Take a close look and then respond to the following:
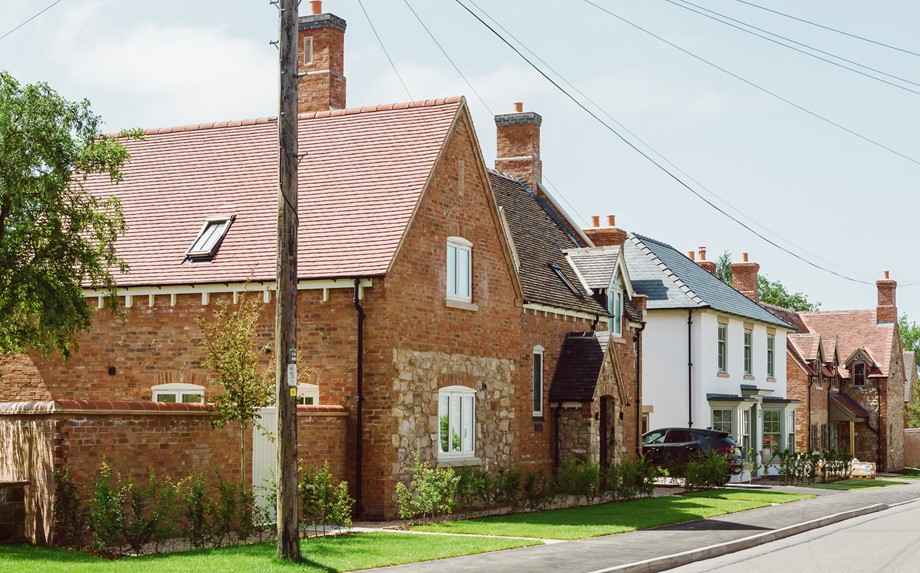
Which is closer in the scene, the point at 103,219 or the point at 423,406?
the point at 103,219

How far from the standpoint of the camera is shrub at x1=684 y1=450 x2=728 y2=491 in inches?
1265

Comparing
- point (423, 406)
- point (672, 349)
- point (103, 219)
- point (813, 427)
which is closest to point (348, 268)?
point (423, 406)

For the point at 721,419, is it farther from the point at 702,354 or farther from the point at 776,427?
the point at 776,427

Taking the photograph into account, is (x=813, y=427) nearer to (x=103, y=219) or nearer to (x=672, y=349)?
(x=672, y=349)

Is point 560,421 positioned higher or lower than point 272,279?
lower

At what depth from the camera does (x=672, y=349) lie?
41.6m

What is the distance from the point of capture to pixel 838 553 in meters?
18.3

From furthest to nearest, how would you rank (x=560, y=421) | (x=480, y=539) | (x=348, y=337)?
1. (x=560, y=421)
2. (x=348, y=337)
3. (x=480, y=539)

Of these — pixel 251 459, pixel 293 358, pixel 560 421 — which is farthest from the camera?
pixel 560 421

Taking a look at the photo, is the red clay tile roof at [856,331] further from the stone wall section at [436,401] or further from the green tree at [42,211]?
the green tree at [42,211]

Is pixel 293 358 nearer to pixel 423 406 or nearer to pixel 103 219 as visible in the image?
pixel 103 219

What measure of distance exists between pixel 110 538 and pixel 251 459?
4187 millimetres

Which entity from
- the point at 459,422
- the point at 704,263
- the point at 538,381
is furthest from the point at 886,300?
the point at 459,422

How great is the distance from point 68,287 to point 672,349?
26426 mm
